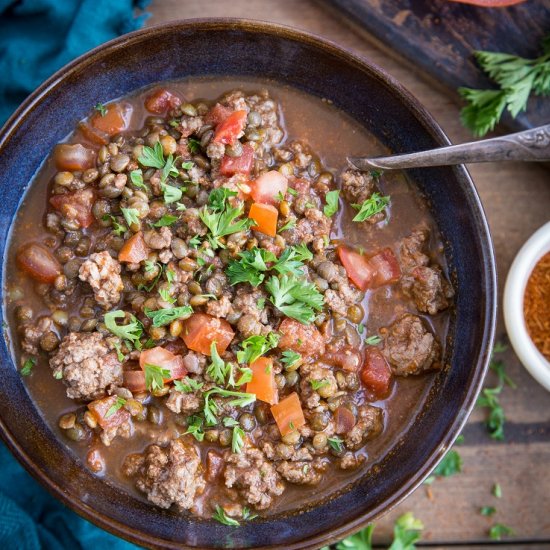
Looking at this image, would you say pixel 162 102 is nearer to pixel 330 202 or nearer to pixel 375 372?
pixel 330 202

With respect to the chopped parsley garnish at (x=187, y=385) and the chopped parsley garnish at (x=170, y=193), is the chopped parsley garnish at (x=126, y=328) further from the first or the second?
the chopped parsley garnish at (x=170, y=193)

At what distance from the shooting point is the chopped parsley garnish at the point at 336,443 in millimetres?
4914

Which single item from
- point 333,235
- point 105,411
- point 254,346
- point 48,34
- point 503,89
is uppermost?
point 48,34

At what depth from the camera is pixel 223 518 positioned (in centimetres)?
483

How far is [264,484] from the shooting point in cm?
480

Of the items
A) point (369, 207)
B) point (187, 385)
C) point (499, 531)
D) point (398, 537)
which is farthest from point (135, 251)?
point (499, 531)

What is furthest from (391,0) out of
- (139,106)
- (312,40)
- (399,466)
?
(399,466)

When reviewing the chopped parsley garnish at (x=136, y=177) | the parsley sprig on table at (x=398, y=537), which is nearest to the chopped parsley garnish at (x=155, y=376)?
the chopped parsley garnish at (x=136, y=177)

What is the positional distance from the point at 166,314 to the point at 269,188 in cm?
111

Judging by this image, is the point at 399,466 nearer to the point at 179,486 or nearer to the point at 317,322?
the point at 317,322

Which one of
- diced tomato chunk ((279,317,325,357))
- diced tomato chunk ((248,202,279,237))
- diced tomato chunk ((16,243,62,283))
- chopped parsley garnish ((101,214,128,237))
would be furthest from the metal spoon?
diced tomato chunk ((16,243,62,283))

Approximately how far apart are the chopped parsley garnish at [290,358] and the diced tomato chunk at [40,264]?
1.63 m

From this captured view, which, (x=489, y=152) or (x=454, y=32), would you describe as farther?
(x=454, y=32)

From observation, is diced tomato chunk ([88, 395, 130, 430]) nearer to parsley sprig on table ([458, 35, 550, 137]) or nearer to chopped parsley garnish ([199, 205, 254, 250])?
chopped parsley garnish ([199, 205, 254, 250])
